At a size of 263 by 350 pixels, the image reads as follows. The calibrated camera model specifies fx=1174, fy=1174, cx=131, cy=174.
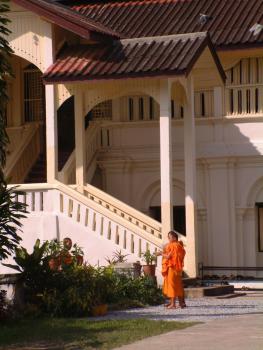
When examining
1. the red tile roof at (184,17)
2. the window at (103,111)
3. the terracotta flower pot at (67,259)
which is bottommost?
the terracotta flower pot at (67,259)

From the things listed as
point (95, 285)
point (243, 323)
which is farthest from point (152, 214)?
point (243, 323)

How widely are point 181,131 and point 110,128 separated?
1930mm

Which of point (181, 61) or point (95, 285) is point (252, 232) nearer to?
point (181, 61)

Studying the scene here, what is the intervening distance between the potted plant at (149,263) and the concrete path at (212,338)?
5879 millimetres

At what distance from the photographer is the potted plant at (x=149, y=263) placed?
81.0 ft

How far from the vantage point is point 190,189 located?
2717 cm

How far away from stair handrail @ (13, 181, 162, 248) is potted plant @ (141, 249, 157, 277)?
531 millimetres

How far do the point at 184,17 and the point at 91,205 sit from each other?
6.93m

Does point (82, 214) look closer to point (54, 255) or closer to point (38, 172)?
point (38, 172)

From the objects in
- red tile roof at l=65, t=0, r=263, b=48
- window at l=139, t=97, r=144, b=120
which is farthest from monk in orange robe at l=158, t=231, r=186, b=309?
window at l=139, t=97, r=144, b=120

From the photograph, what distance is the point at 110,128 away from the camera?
3136 centimetres

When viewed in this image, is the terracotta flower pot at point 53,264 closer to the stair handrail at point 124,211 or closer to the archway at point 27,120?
the stair handrail at point 124,211

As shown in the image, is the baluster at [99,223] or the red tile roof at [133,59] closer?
the red tile roof at [133,59]

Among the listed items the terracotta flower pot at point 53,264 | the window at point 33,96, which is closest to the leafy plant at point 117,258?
the terracotta flower pot at point 53,264
